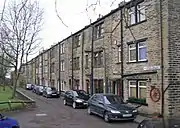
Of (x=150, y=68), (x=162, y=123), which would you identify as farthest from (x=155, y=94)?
(x=162, y=123)

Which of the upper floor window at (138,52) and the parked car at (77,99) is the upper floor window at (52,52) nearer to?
the parked car at (77,99)

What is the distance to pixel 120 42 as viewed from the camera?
80.3 feet

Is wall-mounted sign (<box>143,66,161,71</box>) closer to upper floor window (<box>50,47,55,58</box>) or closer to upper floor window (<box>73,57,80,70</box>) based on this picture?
upper floor window (<box>73,57,80,70</box>)

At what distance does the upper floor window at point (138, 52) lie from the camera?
21.2 m

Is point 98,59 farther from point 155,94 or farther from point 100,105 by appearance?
point 155,94

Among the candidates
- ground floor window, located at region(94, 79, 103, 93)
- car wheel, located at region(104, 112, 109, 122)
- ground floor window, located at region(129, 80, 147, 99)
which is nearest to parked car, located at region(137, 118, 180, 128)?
car wheel, located at region(104, 112, 109, 122)

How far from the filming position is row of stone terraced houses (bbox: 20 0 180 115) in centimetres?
1861

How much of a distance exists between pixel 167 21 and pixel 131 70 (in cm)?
521

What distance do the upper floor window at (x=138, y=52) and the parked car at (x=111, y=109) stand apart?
3.72m

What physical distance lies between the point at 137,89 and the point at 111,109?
464cm

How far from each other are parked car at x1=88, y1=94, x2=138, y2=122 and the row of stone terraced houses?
223 cm

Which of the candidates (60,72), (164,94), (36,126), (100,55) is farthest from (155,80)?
(60,72)

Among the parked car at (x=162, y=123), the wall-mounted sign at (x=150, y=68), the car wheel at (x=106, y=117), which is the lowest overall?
the car wheel at (x=106, y=117)

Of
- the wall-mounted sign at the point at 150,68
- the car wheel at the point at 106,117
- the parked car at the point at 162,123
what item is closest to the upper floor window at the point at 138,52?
the wall-mounted sign at the point at 150,68
